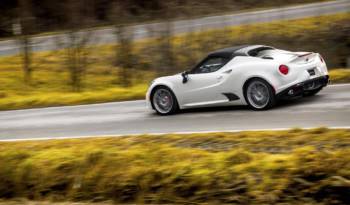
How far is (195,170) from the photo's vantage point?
779 centimetres

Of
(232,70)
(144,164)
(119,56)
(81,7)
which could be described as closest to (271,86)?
(232,70)

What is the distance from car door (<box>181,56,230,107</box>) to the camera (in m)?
12.6

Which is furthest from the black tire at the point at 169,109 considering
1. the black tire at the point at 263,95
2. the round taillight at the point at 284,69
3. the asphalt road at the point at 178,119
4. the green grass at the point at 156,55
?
the green grass at the point at 156,55

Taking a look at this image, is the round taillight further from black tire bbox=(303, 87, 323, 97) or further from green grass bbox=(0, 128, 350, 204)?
green grass bbox=(0, 128, 350, 204)

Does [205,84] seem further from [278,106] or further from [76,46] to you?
[76,46]

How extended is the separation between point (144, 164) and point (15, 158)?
2245 millimetres

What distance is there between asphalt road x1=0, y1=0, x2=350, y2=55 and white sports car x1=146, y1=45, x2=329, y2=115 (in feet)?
29.3

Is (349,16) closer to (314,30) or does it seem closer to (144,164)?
(314,30)

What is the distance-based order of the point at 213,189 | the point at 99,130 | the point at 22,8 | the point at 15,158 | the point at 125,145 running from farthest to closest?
1. the point at 22,8
2. the point at 99,130
3. the point at 125,145
4. the point at 15,158
5. the point at 213,189

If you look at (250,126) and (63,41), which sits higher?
(63,41)

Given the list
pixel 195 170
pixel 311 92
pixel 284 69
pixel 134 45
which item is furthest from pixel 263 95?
pixel 134 45

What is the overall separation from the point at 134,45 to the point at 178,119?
10.6 m

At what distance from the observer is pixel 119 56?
2211 cm

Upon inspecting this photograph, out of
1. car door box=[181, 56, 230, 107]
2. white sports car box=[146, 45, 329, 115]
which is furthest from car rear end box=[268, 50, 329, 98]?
car door box=[181, 56, 230, 107]
